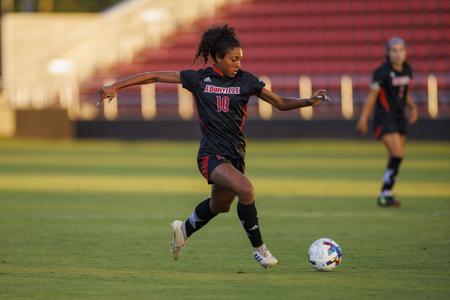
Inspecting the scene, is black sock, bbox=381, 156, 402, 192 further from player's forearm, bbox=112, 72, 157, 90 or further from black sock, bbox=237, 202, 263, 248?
player's forearm, bbox=112, 72, 157, 90

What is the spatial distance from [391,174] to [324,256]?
5.53 metres

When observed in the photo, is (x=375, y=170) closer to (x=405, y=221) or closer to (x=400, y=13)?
(x=405, y=221)

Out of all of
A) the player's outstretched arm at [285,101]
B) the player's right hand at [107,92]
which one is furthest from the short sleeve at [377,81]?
the player's right hand at [107,92]

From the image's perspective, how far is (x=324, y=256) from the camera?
8.48 m

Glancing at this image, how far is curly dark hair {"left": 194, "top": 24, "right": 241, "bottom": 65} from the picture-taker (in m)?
8.95

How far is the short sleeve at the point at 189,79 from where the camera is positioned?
Answer: 910 centimetres

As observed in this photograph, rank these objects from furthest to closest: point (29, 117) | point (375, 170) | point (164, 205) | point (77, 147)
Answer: point (29, 117) < point (77, 147) < point (375, 170) < point (164, 205)

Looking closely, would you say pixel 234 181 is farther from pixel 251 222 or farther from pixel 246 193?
pixel 251 222

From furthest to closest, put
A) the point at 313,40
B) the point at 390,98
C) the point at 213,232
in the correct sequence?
the point at 313,40 < the point at 390,98 < the point at 213,232

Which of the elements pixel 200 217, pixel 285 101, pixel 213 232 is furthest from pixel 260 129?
pixel 285 101

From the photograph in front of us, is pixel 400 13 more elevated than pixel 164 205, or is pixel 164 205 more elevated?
pixel 400 13

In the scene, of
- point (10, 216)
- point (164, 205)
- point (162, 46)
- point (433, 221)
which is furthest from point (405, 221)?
point (162, 46)

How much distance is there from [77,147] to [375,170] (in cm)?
1158

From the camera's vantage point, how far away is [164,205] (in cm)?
1473
